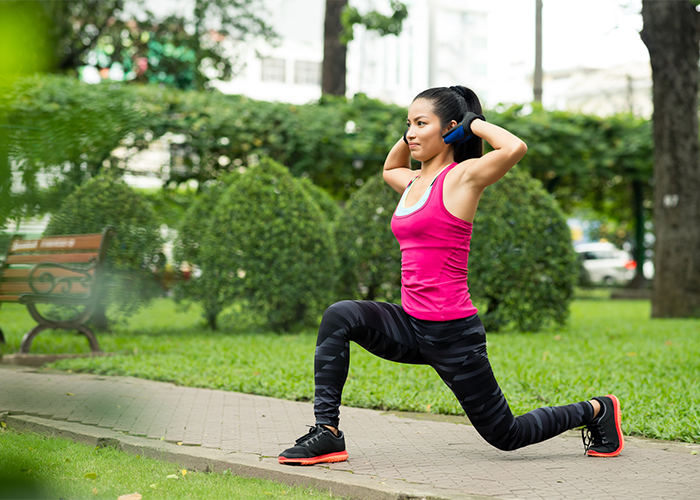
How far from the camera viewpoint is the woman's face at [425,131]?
139 inches

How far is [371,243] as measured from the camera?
9992 millimetres

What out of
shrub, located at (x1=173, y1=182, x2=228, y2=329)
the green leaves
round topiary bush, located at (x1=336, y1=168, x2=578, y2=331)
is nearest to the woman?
shrub, located at (x1=173, y1=182, x2=228, y2=329)

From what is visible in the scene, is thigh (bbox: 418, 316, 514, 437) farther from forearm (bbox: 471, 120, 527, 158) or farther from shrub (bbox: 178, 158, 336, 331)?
shrub (bbox: 178, 158, 336, 331)

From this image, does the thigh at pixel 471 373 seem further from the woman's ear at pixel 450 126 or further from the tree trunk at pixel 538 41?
the tree trunk at pixel 538 41

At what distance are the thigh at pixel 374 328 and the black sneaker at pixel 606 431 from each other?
0.99m

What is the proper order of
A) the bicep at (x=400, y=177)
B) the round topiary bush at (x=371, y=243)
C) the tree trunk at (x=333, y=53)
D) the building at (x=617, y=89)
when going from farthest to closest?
1. the building at (x=617, y=89)
2. the tree trunk at (x=333, y=53)
3. the round topiary bush at (x=371, y=243)
4. the bicep at (x=400, y=177)

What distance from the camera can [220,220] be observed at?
9.40m

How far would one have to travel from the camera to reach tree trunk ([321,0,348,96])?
16406 millimetres

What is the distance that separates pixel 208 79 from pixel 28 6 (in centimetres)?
2298

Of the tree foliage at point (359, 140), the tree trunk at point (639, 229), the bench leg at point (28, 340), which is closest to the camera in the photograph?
the bench leg at point (28, 340)

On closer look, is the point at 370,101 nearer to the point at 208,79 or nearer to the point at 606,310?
the point at 606,310

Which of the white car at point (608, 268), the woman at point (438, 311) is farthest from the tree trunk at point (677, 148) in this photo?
the white car at point (608, 268)

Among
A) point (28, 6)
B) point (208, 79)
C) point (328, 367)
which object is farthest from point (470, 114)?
point (208, 79)

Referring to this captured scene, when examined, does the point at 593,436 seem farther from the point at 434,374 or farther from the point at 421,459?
the point at 434,374
